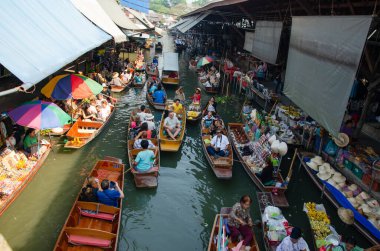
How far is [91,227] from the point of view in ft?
21.9

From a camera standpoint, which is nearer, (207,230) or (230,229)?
(230,229)

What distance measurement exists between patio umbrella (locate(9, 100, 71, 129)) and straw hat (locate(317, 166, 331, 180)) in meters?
7.95

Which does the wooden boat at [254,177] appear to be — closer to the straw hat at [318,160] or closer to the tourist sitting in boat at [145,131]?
the straw hat at [318,160]

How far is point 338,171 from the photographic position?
9422mm

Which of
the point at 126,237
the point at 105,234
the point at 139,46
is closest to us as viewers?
the point at 105,234

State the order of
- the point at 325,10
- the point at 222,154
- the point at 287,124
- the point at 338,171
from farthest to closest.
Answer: the point at 287,124, the point at 325,10, the point at 222,154, the point at 338,171

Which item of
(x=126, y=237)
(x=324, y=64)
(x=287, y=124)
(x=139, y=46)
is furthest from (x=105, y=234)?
(x=139, y=46)

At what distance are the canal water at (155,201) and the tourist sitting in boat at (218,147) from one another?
0.65 m

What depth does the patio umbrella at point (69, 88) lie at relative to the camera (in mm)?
10297

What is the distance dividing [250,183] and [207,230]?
2.71m

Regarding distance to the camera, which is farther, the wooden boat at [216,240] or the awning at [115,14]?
the awning at [115,14]

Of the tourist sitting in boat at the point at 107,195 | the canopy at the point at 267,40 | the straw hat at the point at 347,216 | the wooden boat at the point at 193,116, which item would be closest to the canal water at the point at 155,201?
the straw hat at the point at 347,216

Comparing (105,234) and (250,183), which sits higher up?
(105,234)

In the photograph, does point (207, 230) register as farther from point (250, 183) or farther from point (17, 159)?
point (17, 159)
